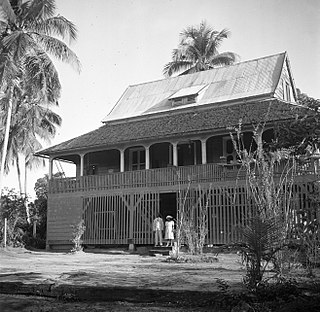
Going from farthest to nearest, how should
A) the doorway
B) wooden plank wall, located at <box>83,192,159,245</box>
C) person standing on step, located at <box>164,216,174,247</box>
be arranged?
the doorway, wooden plank wall, located at <box>83,192,159,245</box>, person standing on step, located at <box>164,216,174,247</box>

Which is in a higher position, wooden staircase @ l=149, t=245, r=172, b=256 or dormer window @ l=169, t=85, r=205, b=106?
dormer window @ l=169, t=85, r=205, b=106

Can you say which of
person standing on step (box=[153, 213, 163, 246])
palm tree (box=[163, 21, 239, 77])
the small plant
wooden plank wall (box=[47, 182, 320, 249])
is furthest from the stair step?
palm tree (box=[163, 21, 239, 77])

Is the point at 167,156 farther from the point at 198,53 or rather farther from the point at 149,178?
the point at 198,53

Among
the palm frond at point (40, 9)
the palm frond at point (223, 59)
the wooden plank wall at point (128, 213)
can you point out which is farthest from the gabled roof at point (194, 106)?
the palm frond at point (223, 59)

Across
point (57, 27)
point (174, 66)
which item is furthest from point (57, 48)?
point (174, 66)

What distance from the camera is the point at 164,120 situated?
84.5ft

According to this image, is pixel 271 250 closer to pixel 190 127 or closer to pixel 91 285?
pixel 91 285

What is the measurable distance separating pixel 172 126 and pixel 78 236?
6.90 metres

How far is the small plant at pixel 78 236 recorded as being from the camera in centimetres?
2272

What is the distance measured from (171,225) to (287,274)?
41.3 feet

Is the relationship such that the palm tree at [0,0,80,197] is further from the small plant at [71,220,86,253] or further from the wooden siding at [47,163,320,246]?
the small plant at [71,220,86,253]

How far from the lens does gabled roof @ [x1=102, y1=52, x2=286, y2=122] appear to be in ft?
83.6

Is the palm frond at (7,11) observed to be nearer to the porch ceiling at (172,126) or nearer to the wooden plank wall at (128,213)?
the porch ceiling at (172,126)

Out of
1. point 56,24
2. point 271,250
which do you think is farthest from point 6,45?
point 271,250
